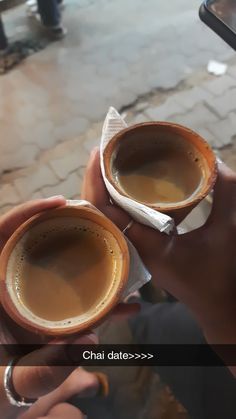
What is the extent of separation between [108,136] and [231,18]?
0.58 m

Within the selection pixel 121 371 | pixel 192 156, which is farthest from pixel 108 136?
pixel 121 371

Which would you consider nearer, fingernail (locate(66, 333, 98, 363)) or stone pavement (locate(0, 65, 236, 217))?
fingernail (locate(66, 333, 98, 363))

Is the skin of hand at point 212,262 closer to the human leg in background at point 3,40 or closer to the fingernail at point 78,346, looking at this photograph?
the fingernail at point 78,346

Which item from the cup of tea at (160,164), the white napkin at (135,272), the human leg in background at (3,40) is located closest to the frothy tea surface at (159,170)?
the cup of tea at (160,164)

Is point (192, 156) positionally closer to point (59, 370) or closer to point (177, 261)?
point (177, 261)

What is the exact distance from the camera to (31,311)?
2.90ft

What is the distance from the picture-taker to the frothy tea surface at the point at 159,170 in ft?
3.43

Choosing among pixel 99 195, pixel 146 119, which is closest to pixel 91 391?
pixel 99 195

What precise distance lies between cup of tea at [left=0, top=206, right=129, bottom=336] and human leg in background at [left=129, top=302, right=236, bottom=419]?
468mm

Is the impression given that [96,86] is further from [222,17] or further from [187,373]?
[187,373]

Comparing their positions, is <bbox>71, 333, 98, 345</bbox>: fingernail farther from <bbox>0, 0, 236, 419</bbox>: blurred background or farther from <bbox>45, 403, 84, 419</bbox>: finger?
<bbox>0, 0, 236, 419</bbox>: blurred background

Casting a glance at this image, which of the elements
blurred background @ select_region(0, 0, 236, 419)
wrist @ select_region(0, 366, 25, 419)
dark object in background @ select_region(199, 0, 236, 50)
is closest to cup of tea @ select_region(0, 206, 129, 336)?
wrist @ select_region(0, 366, 25, 419)

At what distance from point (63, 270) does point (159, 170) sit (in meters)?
0.33

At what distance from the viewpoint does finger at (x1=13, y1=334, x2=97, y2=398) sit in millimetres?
894
